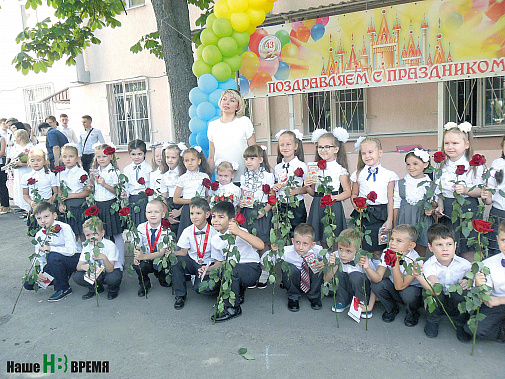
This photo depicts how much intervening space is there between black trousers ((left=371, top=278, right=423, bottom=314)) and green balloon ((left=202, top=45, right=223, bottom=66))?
3.16 meters

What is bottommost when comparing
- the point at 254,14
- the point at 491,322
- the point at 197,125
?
the point at 491,322

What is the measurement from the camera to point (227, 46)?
5094mm

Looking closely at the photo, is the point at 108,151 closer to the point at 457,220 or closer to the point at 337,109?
the point at 457,220

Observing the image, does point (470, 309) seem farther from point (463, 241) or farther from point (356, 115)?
point (356, 115)

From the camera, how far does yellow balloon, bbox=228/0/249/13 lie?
16.6ft

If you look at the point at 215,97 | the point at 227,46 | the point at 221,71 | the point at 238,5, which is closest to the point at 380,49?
the point at 238,5

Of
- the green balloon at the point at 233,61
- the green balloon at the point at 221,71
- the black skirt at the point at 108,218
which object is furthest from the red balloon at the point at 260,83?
the black skirt at the point at 108,218

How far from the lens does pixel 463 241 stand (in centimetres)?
358

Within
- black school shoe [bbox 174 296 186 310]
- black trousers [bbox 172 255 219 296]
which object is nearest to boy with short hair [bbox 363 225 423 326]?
black trousers [bbox 172 255 219 296]

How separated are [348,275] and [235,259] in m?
0.91

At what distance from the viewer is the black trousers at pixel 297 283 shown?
3.55 meters

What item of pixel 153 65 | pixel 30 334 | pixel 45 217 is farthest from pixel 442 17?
pixel 153 65

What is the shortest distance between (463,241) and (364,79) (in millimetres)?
3301

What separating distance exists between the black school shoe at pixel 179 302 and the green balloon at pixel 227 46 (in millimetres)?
2891
